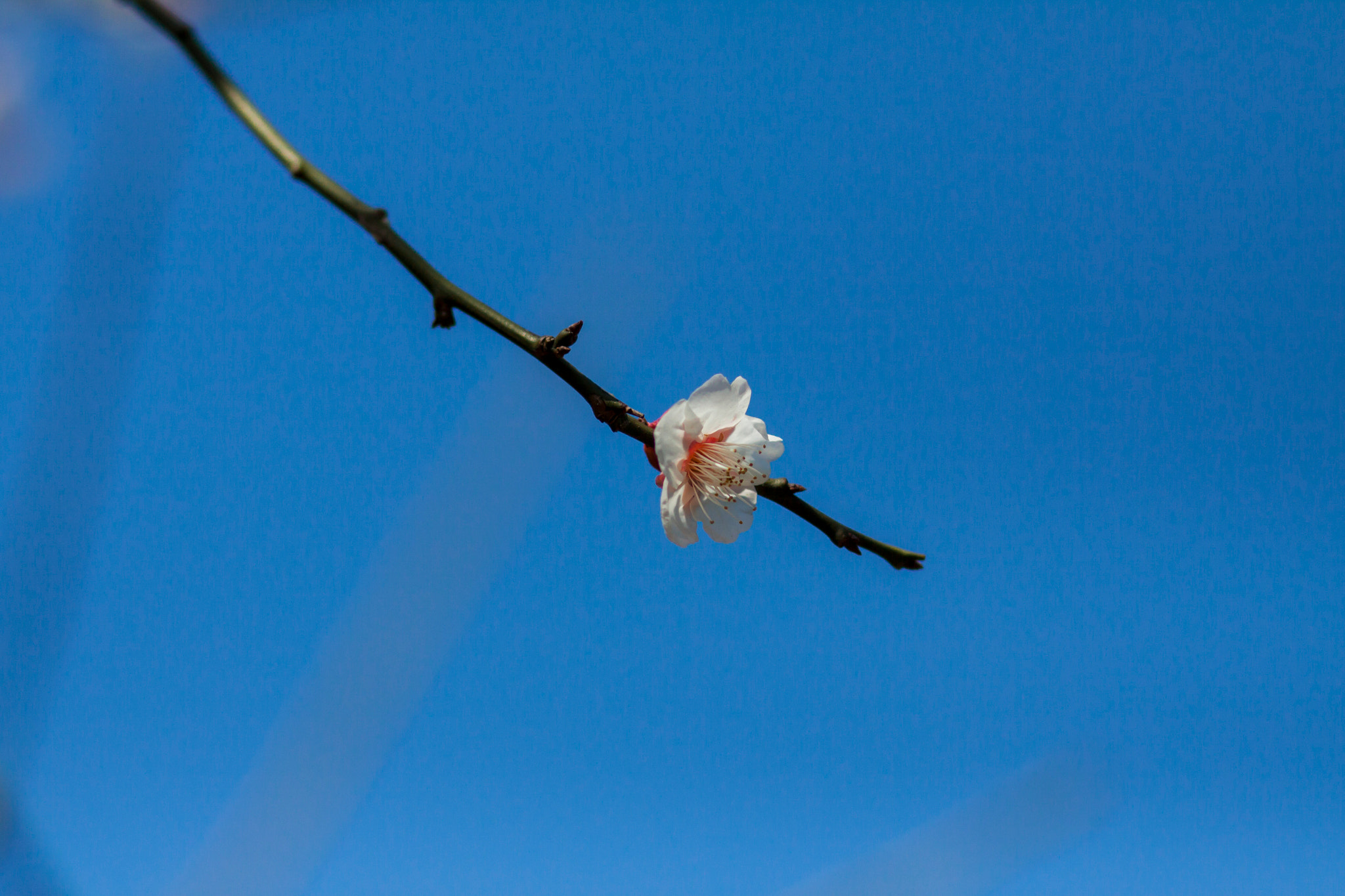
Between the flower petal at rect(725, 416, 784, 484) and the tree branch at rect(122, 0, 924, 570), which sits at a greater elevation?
the flower petal at rect(725, 416, 784, 484)

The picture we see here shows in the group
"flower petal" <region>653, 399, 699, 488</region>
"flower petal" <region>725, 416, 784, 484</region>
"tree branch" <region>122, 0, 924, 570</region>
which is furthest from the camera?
"flower petal" <region>725, 416, 784, 484</region>

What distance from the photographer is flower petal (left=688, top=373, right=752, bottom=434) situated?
1.29m

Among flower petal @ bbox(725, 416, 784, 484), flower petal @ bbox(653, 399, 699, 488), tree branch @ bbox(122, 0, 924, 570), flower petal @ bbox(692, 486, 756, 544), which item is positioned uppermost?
flower petal @ bbox(725, 416, 784, 484)

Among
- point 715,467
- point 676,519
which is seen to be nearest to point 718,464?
point 715,467

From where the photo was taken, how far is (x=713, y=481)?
133cm

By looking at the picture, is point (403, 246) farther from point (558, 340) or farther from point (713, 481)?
point (713, 481)

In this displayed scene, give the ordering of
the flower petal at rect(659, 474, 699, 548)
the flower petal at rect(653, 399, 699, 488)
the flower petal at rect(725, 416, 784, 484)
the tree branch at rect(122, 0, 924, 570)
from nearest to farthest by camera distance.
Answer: the tree branch at rect(122, 0, 924, 570) < the flower petal at rect(653, 399, 699, 488) < the flower petal at rect(659, 474, 699, 548) < the flower petal at rect(725, 416, 784, 484)

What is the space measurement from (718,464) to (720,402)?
89 millimetres

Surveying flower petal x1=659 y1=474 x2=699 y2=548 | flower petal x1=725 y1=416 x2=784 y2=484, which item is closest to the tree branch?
flower petal x1=659 y1=474 x2=699 y2=548

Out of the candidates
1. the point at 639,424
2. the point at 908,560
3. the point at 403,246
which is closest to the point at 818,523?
the point at 908,560

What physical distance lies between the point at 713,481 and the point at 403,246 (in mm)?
715

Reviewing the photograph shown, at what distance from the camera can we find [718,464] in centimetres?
133

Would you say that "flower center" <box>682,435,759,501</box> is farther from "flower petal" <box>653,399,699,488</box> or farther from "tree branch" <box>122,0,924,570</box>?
"tree branch" <box>122,0,924,570</box>

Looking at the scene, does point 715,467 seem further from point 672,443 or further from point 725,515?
point 672,443
